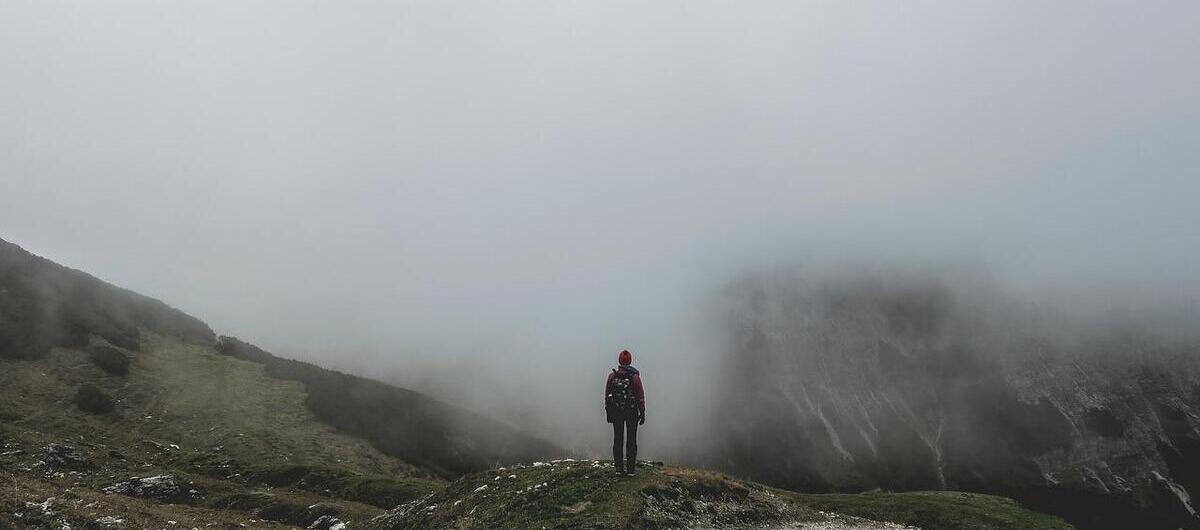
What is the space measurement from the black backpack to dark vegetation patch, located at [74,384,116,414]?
3257 inches

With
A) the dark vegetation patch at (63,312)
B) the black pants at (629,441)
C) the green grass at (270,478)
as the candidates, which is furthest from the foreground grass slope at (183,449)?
the black pants at (629,441)

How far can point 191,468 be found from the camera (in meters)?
63.0

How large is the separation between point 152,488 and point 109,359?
53.4 metres

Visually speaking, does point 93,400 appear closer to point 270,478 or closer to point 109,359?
point 109,359

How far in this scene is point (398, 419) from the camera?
12988 cm

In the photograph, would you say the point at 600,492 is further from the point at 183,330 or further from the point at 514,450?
the point at 514,450

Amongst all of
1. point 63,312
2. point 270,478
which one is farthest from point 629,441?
point 63,312

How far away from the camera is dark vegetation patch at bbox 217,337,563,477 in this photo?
11031cm

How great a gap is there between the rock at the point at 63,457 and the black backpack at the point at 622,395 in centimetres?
5761

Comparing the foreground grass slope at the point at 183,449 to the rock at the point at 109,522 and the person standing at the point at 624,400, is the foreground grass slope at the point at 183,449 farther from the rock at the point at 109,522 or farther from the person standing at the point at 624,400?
the person standing at the point at 624,400

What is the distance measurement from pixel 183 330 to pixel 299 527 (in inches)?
4030

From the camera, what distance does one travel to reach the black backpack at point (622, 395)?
81.6 feet

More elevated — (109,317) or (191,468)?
(109,317)

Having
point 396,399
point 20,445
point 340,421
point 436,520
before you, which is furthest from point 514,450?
point 436,520
